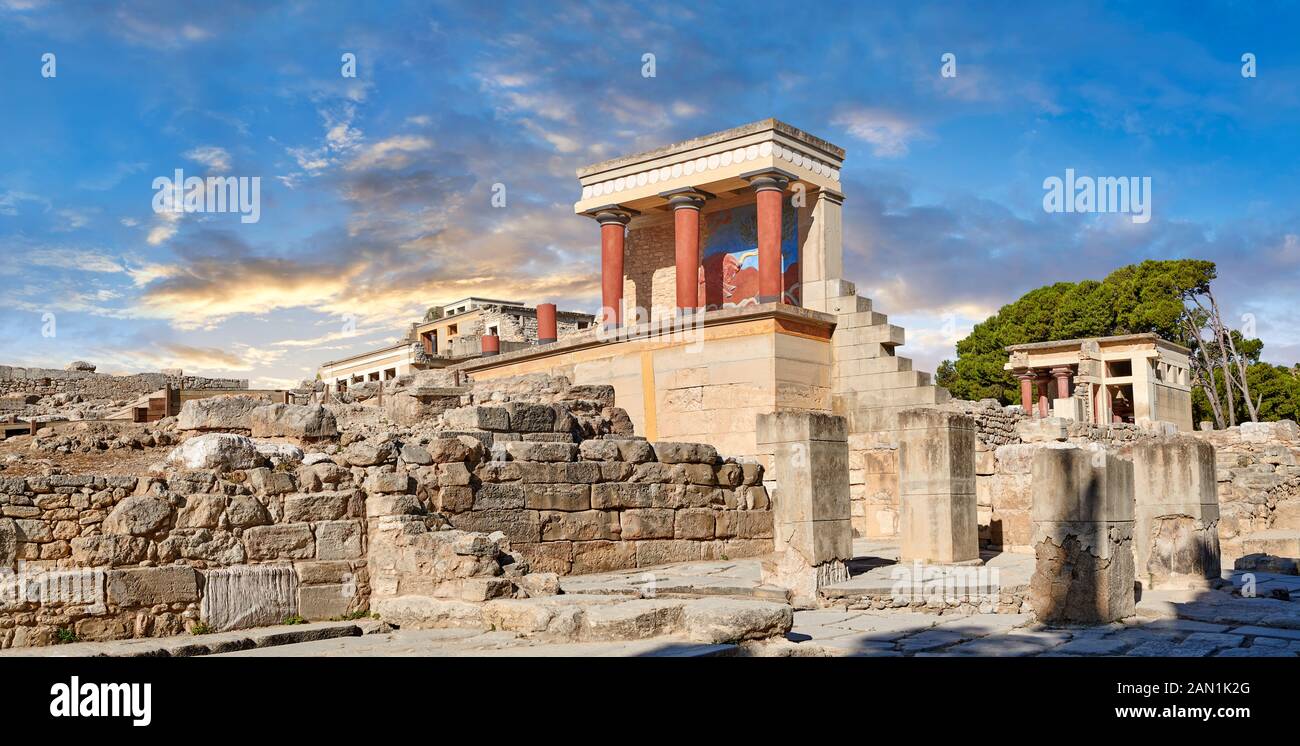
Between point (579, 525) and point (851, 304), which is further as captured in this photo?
point (851, 304)

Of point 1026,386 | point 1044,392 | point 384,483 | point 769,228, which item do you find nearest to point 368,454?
point 384,483

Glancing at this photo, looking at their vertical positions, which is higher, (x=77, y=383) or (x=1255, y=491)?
(x=77, y=383)

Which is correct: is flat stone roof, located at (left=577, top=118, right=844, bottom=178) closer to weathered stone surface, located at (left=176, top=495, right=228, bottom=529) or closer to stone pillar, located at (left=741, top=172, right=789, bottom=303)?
stone pillar, located at (left=741, top=172, right=789, bottom=303)

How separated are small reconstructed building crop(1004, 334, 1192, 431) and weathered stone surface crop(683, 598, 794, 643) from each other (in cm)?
3525

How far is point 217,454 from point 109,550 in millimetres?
1231

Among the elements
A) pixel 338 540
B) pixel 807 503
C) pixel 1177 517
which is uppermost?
pixel 807 503

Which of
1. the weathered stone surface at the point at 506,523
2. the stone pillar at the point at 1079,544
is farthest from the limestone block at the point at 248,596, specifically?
the stone pillar at the point at 1079,544

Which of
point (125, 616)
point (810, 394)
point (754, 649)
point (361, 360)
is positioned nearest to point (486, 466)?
point (125, 616)

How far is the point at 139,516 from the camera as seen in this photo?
7848mm

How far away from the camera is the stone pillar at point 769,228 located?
1995cm

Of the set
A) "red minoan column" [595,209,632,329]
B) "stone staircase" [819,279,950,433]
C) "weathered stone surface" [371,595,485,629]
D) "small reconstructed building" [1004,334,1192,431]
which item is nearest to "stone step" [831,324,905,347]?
"stone staircase" [819,279,950,433]

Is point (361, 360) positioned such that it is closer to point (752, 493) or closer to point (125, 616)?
point (752, 493)

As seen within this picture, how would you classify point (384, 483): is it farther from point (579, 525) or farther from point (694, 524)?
point (694, 524)

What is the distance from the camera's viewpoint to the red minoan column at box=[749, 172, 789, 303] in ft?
65.5
